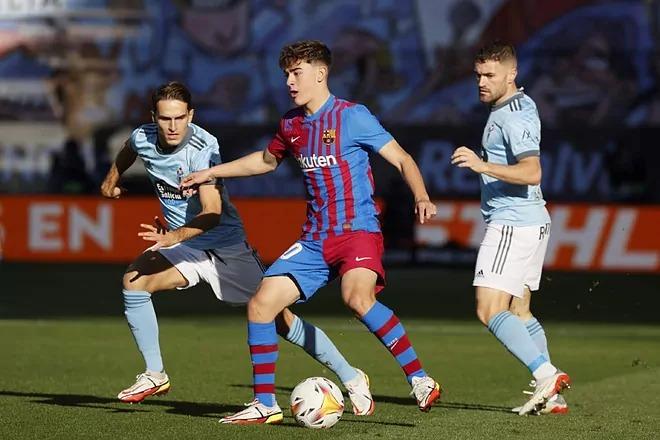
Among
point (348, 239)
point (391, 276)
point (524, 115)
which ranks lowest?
point (391, 276)

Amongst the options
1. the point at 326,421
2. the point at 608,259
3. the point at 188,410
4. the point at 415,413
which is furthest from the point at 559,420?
the point at 608,259

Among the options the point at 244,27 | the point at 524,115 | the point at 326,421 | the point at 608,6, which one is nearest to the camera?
the point at 326,421

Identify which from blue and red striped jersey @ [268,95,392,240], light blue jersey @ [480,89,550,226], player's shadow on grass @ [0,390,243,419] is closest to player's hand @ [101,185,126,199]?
player's shadow on grass @ [0,390,243,419]

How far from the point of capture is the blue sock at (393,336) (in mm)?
6727

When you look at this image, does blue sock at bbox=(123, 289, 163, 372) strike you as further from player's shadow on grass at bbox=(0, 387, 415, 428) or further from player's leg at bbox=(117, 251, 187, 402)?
player's shadow on grass at bbox=(0, 387, 415, 428)

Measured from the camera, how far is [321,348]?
23.6 feet

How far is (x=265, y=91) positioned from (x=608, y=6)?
6364 mm

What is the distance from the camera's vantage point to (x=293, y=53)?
6.73 m

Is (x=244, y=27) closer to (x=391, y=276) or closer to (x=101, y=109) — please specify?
(x=101, y=109)

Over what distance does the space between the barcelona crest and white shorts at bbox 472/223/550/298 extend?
102 cm

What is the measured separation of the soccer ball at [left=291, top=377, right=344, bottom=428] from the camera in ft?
21.4

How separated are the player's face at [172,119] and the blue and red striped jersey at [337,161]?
0.75m

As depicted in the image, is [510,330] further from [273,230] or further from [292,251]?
[273,230]

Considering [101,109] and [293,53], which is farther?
[101,109]
